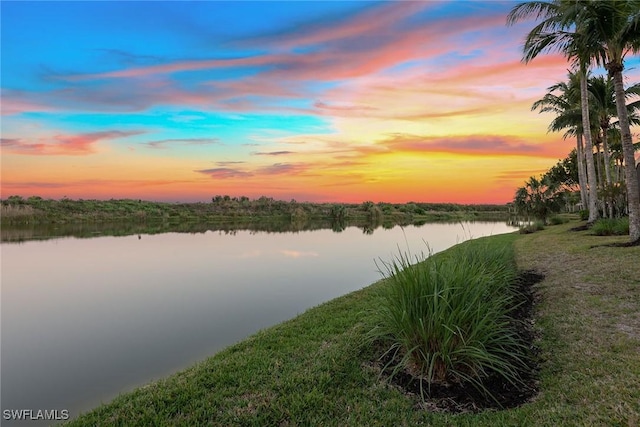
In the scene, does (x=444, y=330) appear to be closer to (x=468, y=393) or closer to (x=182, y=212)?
(x=468, y=393)

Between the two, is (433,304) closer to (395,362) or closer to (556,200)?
(395,362)

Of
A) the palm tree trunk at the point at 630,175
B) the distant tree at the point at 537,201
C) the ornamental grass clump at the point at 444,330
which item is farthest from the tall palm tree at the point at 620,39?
the distant tree at the point at 537,201

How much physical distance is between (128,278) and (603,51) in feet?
60.8

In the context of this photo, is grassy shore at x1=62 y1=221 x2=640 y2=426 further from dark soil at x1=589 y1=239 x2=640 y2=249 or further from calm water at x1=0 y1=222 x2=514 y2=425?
dark soil at x1=589 y1=239 x2=640 y2=249

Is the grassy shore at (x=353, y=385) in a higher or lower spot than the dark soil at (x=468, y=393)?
higher

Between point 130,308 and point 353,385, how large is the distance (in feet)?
24.5

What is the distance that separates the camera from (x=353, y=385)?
4.01m

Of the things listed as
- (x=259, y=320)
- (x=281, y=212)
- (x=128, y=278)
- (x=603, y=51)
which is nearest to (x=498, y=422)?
(x=259, y=320)

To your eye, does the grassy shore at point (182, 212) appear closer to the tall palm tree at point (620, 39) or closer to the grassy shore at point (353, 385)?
the tall palm tree at point (620, 39)

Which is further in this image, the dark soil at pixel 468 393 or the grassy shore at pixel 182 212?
the grassy shore at pixel 182 212

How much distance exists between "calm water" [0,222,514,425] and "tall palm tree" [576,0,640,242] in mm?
8119

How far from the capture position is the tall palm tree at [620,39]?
10.9 metres

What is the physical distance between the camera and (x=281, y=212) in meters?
63.6

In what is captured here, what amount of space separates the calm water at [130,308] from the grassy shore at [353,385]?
1732 mm
